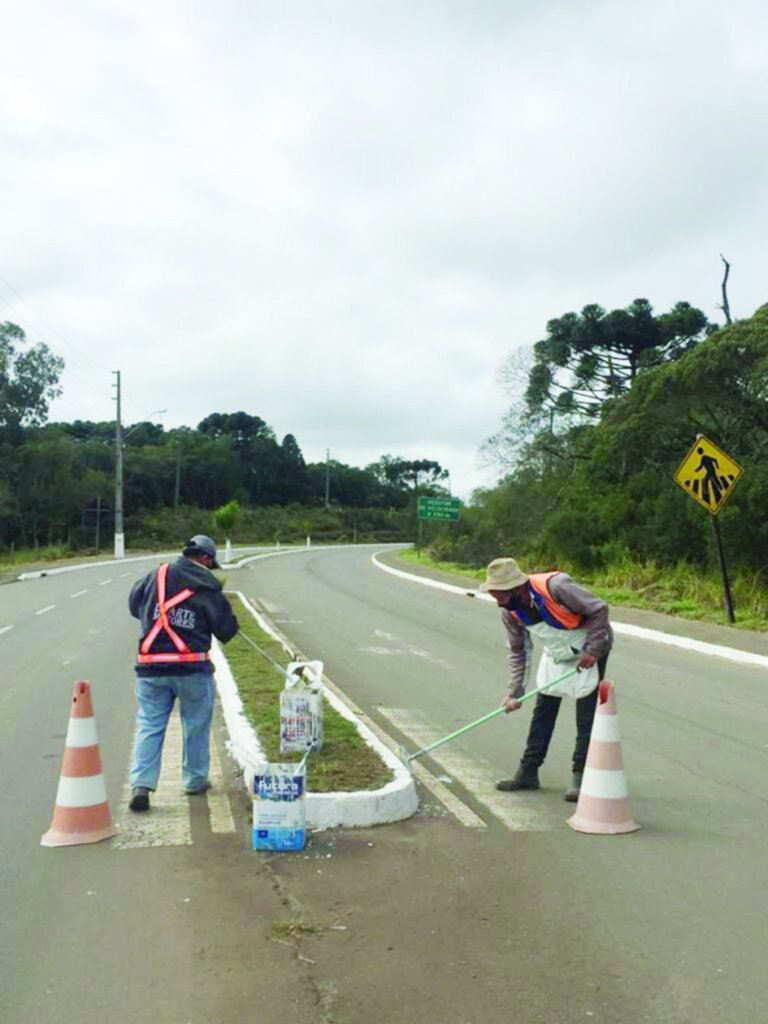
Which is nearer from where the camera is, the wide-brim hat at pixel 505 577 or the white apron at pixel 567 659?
the wide-brim hat at pixel 505 577

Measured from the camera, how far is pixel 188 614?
21.0 ft

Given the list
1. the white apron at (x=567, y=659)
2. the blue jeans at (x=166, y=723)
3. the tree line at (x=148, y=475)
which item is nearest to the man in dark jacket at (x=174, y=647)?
the blue jeans at (x=166, y=723)

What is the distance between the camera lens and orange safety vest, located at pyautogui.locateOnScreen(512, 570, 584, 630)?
259 inches

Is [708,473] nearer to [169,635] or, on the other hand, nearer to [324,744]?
[324,744]

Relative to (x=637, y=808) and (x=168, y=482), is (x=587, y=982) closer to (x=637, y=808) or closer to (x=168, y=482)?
(x=637, y=808)

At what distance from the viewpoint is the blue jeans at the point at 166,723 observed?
21.0 ft

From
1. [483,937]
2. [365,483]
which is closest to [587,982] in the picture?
[483,937]

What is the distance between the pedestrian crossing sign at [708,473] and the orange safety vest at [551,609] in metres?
11.0

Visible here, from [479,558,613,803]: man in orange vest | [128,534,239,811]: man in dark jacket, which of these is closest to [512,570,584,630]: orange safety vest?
[479,558,613,803]: man in orange vest

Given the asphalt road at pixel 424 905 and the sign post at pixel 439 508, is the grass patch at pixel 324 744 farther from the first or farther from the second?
the sign post at pixel 439 508

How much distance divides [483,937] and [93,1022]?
1.64m

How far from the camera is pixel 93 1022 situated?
367cm

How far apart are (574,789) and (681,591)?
54.2ft

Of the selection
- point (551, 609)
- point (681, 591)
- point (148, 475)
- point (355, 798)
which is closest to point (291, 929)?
point (355, 798)
